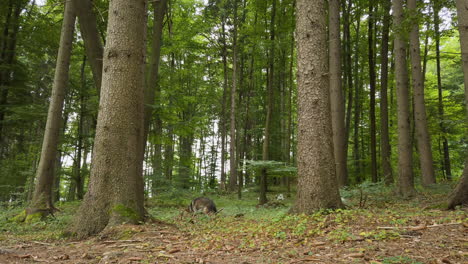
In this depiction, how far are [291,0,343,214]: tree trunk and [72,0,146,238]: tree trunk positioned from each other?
9.63 ft

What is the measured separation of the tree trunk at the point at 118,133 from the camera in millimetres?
5051

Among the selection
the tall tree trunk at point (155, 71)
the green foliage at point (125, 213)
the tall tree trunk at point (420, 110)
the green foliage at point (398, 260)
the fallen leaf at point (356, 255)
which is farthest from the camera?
the tall tree trunk at point (420, 110)

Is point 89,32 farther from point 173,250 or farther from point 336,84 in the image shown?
point 336,84

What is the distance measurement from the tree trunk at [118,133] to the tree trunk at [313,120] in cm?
293

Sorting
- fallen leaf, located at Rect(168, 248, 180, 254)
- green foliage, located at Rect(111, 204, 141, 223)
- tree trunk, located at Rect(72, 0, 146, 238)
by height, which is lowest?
fallen leaf, located at Rect(168, 248, 180, 254)

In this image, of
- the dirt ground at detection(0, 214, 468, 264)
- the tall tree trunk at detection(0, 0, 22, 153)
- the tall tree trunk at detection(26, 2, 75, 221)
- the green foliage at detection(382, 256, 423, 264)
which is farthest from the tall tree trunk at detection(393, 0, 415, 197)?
the tall tree trunk at detection(0, 0, 22, 153)

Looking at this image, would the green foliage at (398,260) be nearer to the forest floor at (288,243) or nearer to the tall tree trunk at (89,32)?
the forest floor at (288,243)

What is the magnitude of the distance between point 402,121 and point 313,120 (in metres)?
4.86

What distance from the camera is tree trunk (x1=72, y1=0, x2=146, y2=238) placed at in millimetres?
5051

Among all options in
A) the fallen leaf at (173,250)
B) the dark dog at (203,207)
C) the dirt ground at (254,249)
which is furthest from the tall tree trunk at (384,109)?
the fallen leaf at (173,250)

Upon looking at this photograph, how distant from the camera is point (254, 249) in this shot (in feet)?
13.0

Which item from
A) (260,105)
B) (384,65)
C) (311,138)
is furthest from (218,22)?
(311,138)

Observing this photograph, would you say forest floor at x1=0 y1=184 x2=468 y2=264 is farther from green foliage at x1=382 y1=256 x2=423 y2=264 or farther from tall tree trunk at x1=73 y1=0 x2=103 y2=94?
tall tree trunk at x1=73 y1=0 x2=103 y2=94

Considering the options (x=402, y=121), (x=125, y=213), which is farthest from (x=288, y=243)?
(x=402, y=121)
